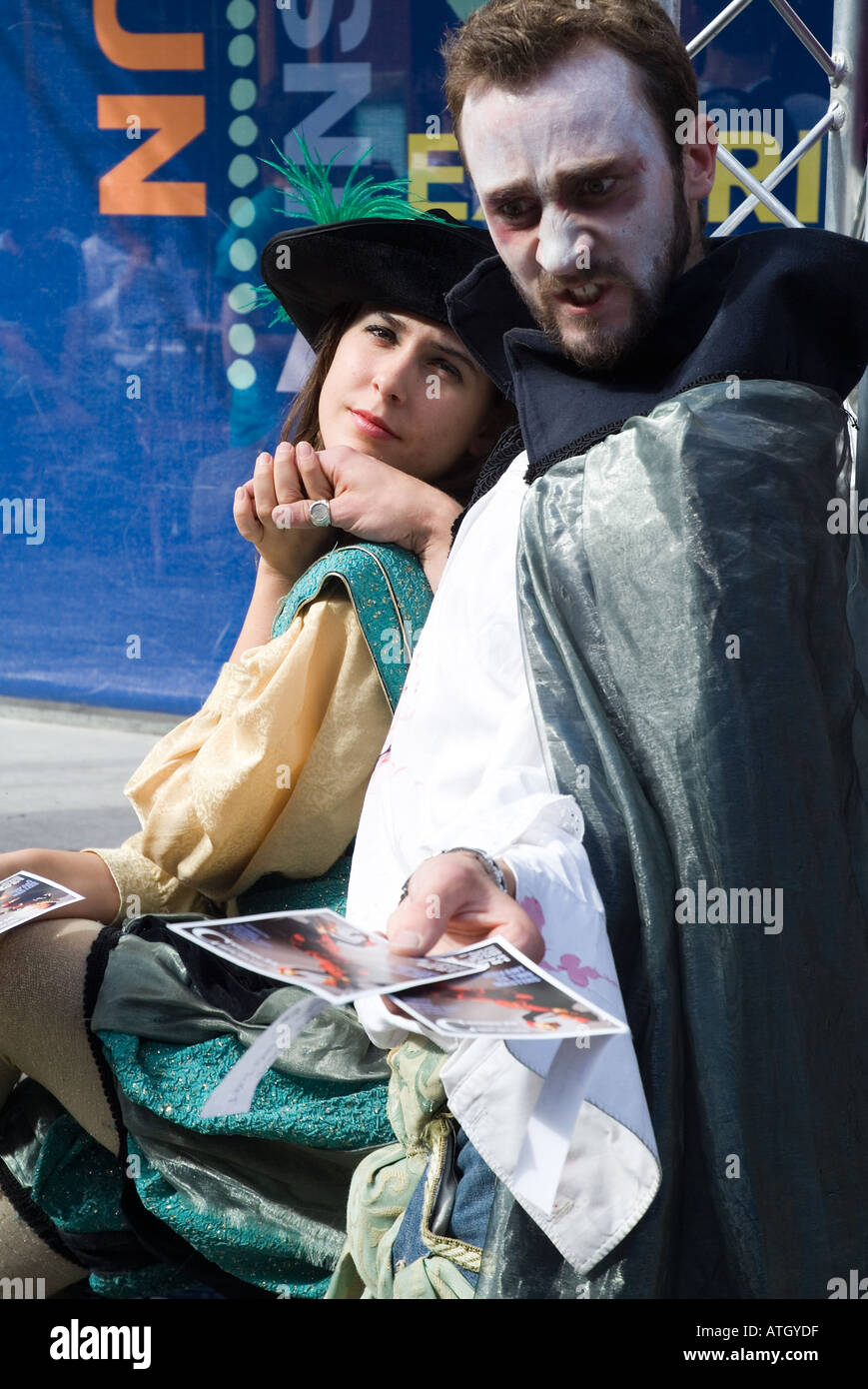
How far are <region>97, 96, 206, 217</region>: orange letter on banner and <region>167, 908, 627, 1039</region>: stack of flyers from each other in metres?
4.43

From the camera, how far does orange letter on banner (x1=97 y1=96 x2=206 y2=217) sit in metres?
5.01

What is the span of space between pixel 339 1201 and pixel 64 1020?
1.44ft

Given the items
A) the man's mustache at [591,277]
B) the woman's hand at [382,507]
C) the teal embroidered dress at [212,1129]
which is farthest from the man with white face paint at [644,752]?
the woman's hand at [382,507]

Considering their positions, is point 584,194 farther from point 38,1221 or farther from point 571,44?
point 38,1221

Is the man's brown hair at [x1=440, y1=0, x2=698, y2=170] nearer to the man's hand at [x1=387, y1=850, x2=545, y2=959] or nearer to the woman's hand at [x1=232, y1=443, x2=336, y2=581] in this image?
the woman's hand at [x1=232, y1=443, x2=336, y2=581]

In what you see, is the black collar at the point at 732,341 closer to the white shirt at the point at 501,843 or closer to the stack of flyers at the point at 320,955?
the white shirt at the point at 501,843

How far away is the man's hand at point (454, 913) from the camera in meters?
1.13

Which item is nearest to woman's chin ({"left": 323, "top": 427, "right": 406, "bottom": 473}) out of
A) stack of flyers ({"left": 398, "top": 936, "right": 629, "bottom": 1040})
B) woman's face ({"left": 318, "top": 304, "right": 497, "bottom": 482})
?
woman's face ({"left": 318, "top": 304, "right": 497, "bottom": 482})

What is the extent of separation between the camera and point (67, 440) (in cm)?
533

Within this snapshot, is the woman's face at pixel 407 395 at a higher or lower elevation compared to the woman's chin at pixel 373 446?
higher

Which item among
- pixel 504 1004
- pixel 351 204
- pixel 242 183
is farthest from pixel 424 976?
pixel 242 183

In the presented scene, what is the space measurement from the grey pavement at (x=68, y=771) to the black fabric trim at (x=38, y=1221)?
228cm

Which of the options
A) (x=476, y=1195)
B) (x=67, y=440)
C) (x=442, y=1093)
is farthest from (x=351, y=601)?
(x=67, y=440)

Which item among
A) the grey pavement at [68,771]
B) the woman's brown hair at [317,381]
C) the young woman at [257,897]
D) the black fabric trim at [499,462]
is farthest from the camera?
the grey pavement at [68,771]
